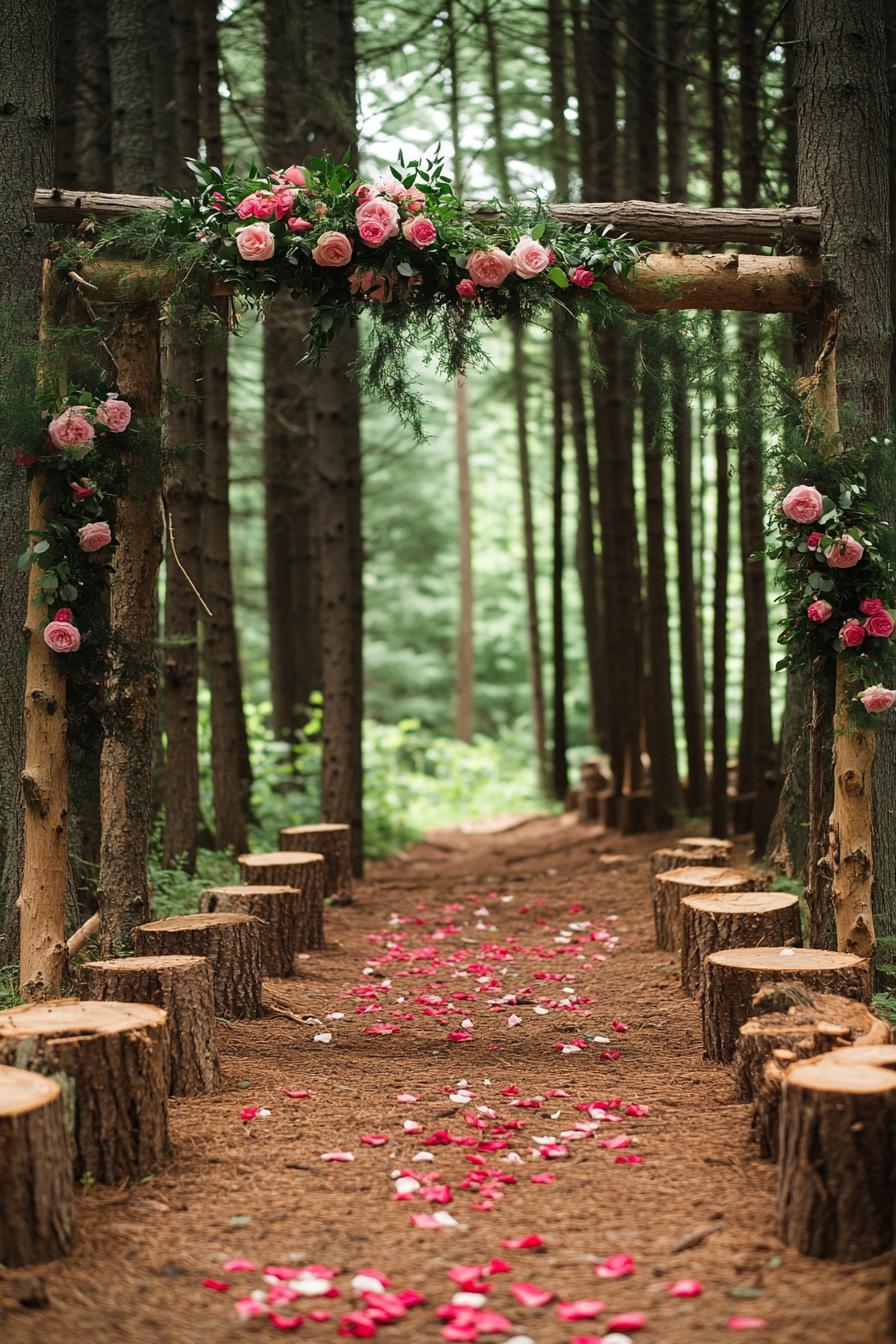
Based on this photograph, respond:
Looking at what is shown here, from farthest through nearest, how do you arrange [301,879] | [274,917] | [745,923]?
[301,879]
[274,917]
[745,923]

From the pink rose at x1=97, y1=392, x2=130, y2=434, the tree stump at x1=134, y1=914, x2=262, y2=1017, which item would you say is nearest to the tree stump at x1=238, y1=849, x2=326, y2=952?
the tree stump at x1=134, y1=914, x2=262, y2=1017

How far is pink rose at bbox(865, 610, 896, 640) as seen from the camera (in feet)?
20.5

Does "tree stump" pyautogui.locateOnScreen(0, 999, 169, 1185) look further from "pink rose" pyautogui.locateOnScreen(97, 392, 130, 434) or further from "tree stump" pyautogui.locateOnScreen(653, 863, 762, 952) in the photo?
"tree stump" pyautogui.locateOnScreen(653, 863, 762, 952)

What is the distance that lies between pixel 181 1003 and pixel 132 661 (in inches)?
75.7

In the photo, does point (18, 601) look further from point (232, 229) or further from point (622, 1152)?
point (622, 1152)

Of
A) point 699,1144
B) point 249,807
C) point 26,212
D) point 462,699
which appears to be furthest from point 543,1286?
point 462,699

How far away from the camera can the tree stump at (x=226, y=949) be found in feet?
21.1

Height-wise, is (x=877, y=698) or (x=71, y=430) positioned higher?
(x=71, y=430)

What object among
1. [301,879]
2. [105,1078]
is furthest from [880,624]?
[301,879]

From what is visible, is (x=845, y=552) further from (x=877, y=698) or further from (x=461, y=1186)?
(x=461, y=1186)

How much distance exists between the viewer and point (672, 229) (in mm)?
6551

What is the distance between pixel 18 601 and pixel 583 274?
339cm

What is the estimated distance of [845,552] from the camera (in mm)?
6184

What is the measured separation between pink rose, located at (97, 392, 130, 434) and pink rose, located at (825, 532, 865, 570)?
347 cm
